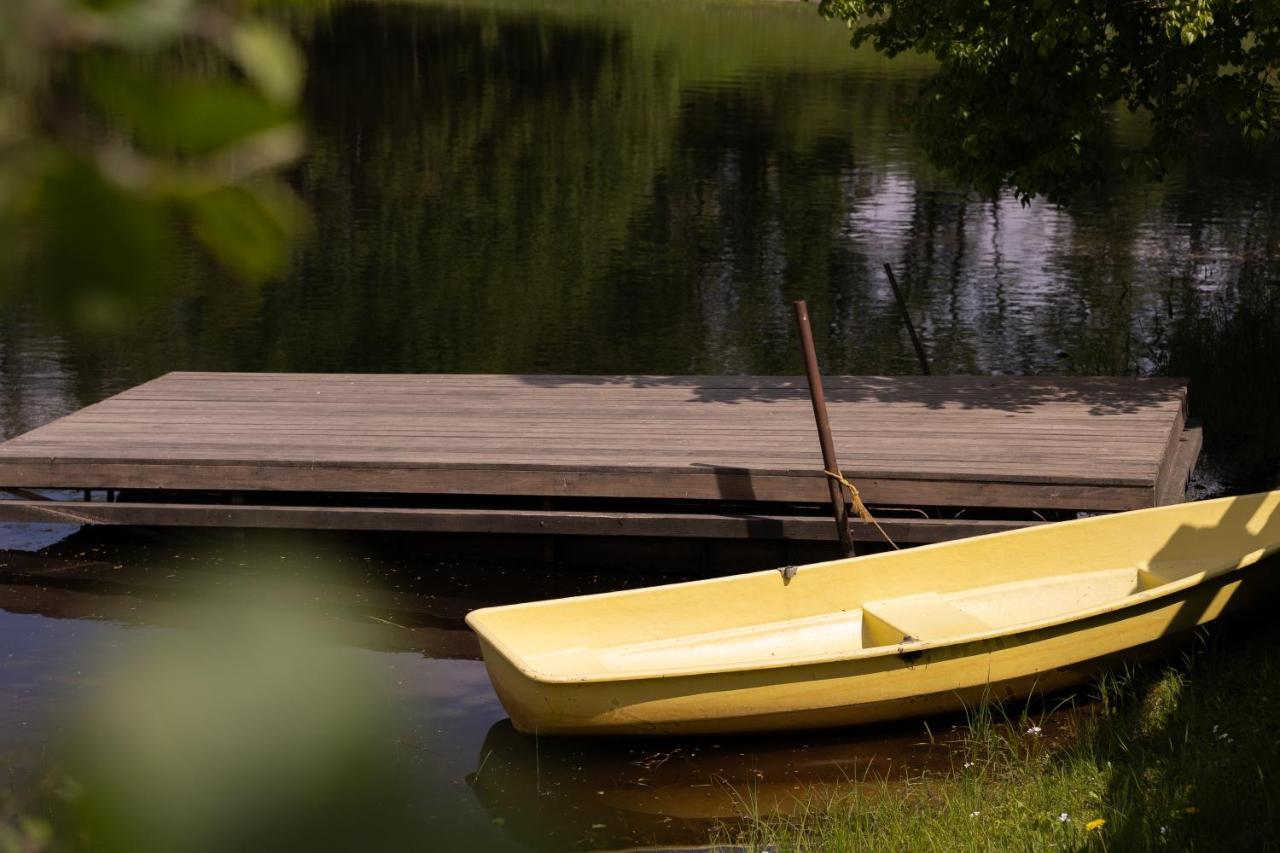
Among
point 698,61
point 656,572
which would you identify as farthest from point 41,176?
point 698,61

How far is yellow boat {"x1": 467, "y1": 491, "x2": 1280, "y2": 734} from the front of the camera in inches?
291

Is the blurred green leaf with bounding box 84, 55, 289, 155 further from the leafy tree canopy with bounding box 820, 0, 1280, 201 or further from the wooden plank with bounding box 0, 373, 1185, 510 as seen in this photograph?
the leafy tree canopy with bounding box 820, 0, 1280, 201

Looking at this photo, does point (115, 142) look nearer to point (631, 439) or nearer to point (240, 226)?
point (240, 226)

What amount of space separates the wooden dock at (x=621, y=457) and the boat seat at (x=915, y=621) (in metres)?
1.23

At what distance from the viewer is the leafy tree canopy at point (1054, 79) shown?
1030cm

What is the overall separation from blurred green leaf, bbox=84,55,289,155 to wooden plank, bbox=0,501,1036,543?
891 cm

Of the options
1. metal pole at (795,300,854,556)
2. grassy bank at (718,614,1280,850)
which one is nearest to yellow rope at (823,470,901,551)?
metal pole at (795,300,854,556)

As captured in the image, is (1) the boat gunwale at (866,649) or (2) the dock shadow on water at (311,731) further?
(1) the boat gunwale at (866,649)

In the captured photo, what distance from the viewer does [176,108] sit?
668 millimetres

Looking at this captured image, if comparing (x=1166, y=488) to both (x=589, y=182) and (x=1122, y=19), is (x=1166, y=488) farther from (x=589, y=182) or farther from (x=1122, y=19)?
(x=589, y=182)

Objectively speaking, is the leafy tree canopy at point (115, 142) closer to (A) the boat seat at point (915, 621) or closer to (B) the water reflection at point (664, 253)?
(A) the boat seat at point (915, 621)

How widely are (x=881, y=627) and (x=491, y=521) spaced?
3.11 metres

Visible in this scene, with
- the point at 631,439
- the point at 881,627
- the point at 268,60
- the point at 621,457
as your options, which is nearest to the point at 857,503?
the point at 881,627

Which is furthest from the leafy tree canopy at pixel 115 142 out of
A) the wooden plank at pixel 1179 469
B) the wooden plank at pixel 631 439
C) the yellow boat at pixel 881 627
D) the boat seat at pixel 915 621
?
the wooden plank at pixel 1179 469
